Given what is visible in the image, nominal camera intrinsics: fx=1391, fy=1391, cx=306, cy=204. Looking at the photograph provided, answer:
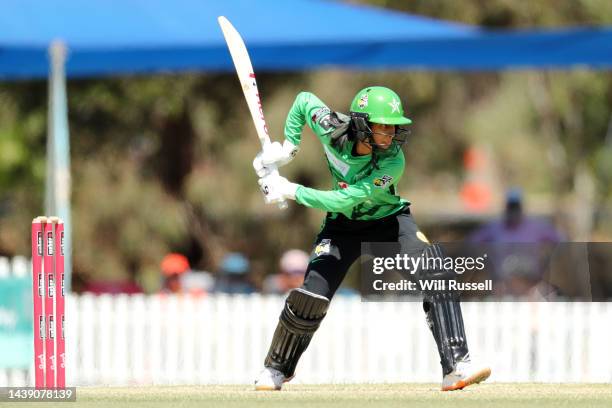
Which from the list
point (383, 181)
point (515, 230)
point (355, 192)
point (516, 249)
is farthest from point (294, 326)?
point (515, 230)

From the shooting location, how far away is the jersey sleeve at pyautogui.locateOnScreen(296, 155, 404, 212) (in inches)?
281

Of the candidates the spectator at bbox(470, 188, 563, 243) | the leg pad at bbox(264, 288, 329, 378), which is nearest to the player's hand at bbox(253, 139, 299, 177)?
the leg pad at bbox(264, 288, 329, 378)

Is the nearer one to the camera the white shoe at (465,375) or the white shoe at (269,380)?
the white shoe at (465,375)

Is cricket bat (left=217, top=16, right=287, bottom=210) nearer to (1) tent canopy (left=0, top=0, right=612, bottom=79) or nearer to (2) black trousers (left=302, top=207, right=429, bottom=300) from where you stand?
(2) black trousers (left=302, top=207, right=429, bottom=300)

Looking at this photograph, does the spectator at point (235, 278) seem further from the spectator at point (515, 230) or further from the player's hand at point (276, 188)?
the player's hand at point (276, 188)

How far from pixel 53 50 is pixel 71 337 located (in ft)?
8.46

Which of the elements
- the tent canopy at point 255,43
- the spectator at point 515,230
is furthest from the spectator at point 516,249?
the tent canopy at point 255,43

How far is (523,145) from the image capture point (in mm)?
27781

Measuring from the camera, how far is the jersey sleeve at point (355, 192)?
7137 millimetres

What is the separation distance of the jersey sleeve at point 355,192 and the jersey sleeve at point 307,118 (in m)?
0.36

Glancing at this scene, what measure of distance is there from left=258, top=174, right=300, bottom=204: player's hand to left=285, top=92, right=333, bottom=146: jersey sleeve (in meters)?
0.33

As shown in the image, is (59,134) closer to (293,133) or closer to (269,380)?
(293,133)

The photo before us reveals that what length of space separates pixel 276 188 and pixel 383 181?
561mm

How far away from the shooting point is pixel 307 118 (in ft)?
24.9
